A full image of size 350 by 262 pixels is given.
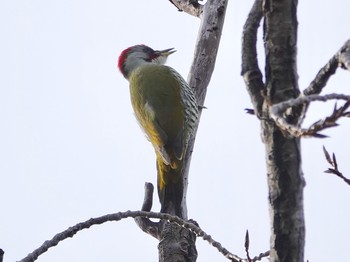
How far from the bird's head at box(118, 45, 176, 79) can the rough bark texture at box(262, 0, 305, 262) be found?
5390 mm

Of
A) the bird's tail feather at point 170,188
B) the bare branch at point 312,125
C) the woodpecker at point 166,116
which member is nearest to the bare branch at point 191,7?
the woodpecker at point 166,116

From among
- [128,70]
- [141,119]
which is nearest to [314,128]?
[141,119]

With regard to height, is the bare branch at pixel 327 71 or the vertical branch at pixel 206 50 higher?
the vertical branch at pixel 206 50

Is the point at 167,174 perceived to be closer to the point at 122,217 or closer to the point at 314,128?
the point at 122,217

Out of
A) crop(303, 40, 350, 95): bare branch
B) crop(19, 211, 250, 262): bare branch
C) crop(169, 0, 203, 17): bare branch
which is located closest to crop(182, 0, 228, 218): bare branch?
crop(169, 0, 203, 17): bare branch

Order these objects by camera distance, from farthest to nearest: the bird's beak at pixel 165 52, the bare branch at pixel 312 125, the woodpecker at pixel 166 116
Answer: the bird's beak at pixel 165 52 < the woodpecker at pixel 166 116 < the bare branch at pixel 312 125

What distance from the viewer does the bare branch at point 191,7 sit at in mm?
5741

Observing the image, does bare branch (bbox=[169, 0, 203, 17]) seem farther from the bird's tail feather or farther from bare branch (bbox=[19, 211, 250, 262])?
bare branch (bbox=[19, 211, 250, 262])

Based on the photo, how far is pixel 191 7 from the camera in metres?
5.82

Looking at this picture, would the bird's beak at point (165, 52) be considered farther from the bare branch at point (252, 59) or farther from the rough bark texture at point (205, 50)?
the bare branch at point (252, 59)

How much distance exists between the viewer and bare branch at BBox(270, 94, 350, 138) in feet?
6.69

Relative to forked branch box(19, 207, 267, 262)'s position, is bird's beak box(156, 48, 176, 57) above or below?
above

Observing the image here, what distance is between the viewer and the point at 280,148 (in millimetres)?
2287

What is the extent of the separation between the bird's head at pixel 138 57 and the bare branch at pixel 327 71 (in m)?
5.44
